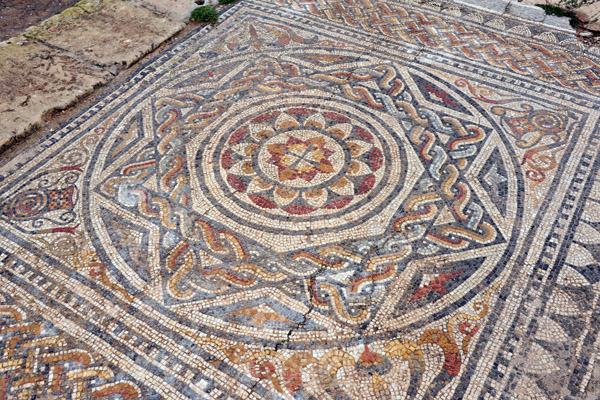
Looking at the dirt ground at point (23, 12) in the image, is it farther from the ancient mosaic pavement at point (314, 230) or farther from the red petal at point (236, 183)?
the red petal at point (236, 183)

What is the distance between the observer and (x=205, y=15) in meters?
7.23

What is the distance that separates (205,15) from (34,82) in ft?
8.93

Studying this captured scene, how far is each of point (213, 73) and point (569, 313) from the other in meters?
5.01

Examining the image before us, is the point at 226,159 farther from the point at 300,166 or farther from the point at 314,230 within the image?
the point at 314,230

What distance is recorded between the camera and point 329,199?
188 inches

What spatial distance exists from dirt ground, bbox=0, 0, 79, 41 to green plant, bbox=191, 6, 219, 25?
220 centimetres

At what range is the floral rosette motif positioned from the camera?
480 cm

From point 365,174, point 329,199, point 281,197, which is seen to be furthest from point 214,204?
point 365,174

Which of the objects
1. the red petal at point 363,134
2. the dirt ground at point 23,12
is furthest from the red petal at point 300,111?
the dirt ground at point 23,12

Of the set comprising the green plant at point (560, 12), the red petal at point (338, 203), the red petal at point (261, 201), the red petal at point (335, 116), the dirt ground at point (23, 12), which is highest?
the green plant at point (560, 12)

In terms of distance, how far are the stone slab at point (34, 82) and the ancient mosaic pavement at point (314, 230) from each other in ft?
1.30

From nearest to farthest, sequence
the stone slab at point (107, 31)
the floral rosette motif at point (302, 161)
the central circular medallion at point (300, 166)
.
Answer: the central circular medallion at point (300, 166) → the floral rosette motif at point (302, 161) → the stone slab at point (107, 31)

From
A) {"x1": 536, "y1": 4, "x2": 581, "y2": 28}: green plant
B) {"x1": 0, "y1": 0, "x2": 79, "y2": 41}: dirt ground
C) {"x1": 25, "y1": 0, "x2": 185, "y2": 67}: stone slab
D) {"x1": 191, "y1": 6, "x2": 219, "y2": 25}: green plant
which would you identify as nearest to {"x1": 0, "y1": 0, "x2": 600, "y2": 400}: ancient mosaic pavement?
{"x1": 25, "y1": 0, "x2": 185, "y2": 67}: stone slab

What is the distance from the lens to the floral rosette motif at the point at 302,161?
4.80 meters
